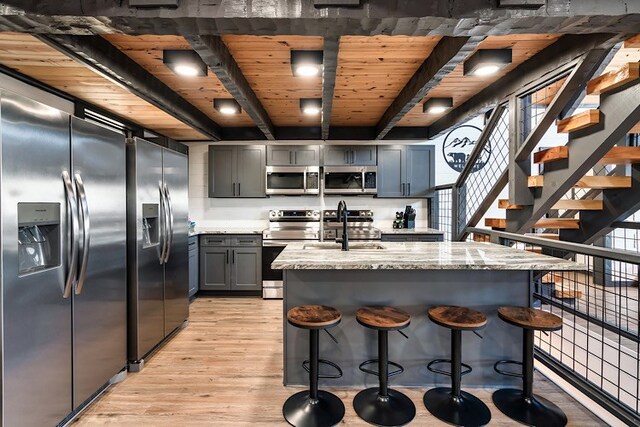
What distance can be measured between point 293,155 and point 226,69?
95.1 inches

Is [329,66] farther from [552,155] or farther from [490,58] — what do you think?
[552,155]

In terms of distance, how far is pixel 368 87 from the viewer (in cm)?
324

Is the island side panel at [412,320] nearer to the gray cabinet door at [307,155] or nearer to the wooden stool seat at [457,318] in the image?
the wooden stool seat at [457,318]

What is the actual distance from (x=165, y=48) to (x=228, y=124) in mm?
2346

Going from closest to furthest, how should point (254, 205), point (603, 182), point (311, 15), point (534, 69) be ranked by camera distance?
point (311, 15)
point (603, 182)
point (534, 69)
point (254, 205)

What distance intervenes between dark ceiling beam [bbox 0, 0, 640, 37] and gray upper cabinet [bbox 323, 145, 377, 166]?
10.1ft

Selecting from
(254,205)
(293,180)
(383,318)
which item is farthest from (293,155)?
(383,318)

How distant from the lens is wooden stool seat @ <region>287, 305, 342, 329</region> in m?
1.82

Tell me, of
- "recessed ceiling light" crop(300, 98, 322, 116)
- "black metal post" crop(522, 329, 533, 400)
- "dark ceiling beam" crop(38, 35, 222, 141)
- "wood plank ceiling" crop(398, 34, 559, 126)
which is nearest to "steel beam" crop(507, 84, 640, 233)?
"wood plank ceiling" crop(398, 34, 559, 126)

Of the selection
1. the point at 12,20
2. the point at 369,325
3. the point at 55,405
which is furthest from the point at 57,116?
the point at 369,325

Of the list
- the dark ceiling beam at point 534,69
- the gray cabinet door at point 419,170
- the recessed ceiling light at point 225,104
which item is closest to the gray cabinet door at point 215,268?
the recessed ceiling light at point 225,104

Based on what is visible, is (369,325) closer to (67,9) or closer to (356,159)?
(67,9)

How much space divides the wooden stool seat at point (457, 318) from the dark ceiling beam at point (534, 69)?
1887mm

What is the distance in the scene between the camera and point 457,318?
1.92 m
